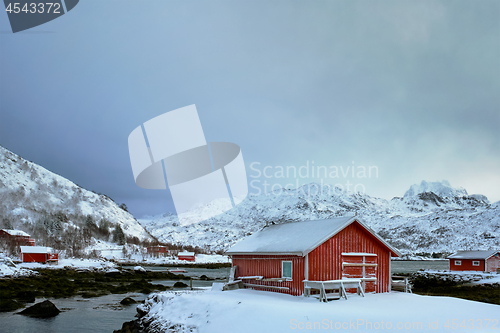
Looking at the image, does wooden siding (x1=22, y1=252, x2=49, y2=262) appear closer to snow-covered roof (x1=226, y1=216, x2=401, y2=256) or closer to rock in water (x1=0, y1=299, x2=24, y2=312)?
rock in water (x1=0, y1=299, x2=24, y2=312)

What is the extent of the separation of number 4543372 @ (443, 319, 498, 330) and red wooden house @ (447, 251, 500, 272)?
48.5 metres

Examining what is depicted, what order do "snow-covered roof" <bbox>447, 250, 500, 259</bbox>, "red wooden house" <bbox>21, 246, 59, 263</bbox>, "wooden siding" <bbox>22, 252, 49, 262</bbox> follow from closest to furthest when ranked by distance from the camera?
"snow-covered roof" <bbox>447, 250, 500, 259</bbox>, "red wooden house" <bbox>21, 246, 59, 263</bbox>, "wooden siding" <bbox>22, 252, 49, 262</bbox>

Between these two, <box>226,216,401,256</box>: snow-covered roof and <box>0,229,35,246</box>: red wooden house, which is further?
<box>0,229,35,246</box>: red wooden house

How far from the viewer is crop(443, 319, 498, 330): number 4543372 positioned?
1513 cm

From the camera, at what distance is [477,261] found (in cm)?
5884

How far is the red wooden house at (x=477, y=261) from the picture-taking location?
5766cm

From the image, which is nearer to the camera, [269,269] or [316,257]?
[316,257]

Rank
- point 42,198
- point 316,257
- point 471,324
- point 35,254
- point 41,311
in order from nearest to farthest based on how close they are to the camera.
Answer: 1. point 471,324
2. point 316,257
3. point 41,311
4. point 35,254
5. point 42,198

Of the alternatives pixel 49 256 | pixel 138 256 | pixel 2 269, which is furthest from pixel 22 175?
pixel 2 269

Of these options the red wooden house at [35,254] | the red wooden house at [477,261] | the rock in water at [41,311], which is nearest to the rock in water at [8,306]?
Result: the rock in water at [41,311]

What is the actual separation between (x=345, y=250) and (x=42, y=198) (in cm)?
15670

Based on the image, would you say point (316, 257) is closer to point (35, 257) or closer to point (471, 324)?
point (471, 324)

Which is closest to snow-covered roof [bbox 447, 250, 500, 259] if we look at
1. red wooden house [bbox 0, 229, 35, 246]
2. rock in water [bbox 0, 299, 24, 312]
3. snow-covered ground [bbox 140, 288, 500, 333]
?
snow-covered ground [bbox 140, 288, 500, 333]

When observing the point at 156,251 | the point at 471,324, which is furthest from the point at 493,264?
the point at 156,251
